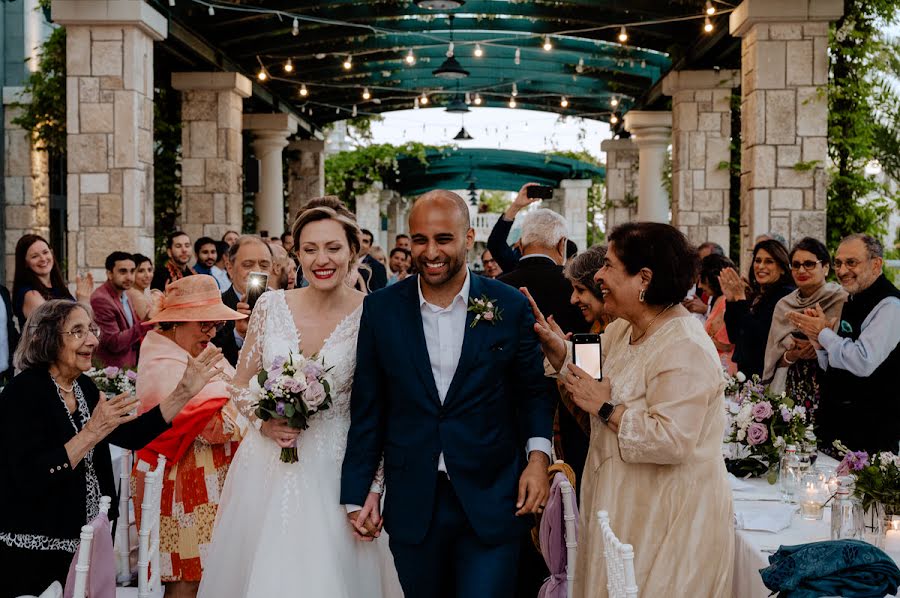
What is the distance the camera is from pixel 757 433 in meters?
4.08

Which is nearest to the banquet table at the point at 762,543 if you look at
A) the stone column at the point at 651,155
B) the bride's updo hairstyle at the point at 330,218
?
the bride's updo hairstyle at the point at 330,218

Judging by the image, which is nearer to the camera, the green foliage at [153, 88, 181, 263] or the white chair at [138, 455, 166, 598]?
the white chair at [138, 455, 166, 598]

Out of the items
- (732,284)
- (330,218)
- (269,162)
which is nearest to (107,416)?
(330,218)

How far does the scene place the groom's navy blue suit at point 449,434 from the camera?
2.95m

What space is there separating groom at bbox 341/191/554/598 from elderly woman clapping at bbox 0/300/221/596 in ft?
2.84

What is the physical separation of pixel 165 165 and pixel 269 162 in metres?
3.10

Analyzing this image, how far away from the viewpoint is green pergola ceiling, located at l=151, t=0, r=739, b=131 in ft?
38.6

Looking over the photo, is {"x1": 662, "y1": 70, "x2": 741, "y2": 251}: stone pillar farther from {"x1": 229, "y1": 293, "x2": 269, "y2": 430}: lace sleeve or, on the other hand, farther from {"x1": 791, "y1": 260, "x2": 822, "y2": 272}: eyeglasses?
{"x1": 229, "y1": 293, "x2": 269, "y2": 430}: lace sleeve

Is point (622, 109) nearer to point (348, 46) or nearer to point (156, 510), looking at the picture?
point (348, 46)

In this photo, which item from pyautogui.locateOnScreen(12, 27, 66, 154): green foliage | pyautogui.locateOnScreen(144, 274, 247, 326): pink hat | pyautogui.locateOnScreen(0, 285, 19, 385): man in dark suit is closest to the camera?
pyautogui.locateOnScreen(144, 274, 247, 326): pink hat

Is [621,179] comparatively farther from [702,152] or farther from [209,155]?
[209,155]

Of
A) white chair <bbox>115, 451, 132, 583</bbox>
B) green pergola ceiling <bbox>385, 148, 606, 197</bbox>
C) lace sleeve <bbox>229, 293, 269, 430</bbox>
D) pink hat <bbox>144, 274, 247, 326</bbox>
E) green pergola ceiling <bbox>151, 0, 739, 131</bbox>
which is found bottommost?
white chair <bbox>115, 451, 132, 583</bbox>

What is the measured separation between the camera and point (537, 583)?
4410 millimetres

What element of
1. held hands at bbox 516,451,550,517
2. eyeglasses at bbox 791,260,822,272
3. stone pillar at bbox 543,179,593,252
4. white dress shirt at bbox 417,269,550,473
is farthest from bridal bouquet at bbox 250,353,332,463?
stone pillar at bbox 543,179,593,252
